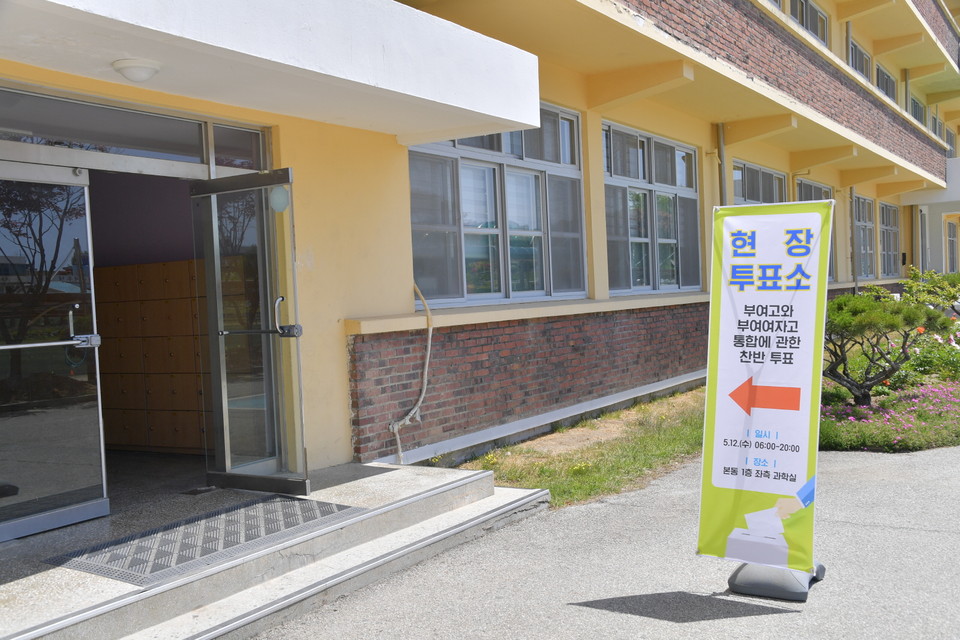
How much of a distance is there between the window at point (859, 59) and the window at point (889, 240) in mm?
5234

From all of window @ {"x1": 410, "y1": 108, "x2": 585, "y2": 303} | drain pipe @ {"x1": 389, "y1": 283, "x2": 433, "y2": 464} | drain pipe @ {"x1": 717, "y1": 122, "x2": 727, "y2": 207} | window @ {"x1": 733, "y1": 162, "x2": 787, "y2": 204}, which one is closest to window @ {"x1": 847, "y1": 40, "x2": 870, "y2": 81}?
window @ {"x1": 733, "y1": 162, "x2": 787, "y2": 204}

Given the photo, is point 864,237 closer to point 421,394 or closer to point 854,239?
point 854,239

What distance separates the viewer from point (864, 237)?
22500 millimetres

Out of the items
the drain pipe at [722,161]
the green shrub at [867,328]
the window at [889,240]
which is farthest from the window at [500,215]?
the window at [889,240]

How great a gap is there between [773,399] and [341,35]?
328cm

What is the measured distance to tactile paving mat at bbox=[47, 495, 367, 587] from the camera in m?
4.42

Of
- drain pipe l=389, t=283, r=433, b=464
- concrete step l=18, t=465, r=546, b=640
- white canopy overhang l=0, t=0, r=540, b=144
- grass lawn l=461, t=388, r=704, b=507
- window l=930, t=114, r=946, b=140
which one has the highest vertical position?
window l=930, t=114, r=946, b=140

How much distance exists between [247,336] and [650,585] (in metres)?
3.20

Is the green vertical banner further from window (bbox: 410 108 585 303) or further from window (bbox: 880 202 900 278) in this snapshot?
window (bbox: 880 202 900 278)

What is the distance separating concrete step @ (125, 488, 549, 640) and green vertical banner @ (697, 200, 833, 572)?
1687 mm

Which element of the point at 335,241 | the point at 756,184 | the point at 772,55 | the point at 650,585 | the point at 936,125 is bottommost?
the point at 650,585

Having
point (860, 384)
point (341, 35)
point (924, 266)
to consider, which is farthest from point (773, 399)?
point (924, 266)

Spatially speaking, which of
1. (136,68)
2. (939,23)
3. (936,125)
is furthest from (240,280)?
(936,125)

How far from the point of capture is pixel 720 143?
13.6 metres
